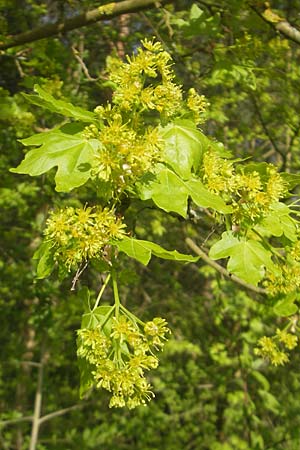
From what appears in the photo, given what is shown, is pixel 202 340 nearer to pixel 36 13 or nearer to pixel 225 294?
pixel 225 294

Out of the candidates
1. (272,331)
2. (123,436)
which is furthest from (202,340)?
(123,436)

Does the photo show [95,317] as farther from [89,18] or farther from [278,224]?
[89,18]

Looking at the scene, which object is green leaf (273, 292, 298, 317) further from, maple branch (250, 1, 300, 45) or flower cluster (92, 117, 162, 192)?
maple branch (250, 1, 300, 45)

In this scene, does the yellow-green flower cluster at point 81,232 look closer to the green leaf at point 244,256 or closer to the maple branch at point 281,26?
the green leaf at point 244,256

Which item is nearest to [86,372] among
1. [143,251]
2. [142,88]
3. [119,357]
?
[119,357]

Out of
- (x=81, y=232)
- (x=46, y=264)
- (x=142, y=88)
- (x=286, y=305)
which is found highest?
(x=142, y=88)

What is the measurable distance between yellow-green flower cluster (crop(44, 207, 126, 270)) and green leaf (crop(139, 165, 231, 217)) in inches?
4.9

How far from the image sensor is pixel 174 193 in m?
1.48

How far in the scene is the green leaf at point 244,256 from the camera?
1.61 metres

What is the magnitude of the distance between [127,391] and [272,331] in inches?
182

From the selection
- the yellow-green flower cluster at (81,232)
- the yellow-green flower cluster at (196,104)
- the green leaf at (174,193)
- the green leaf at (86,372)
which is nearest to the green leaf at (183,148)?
the green leaf at (174,193)

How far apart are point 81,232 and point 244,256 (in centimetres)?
53

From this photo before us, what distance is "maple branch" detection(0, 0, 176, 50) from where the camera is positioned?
2578mm

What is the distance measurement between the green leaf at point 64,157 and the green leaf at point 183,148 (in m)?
0.21
